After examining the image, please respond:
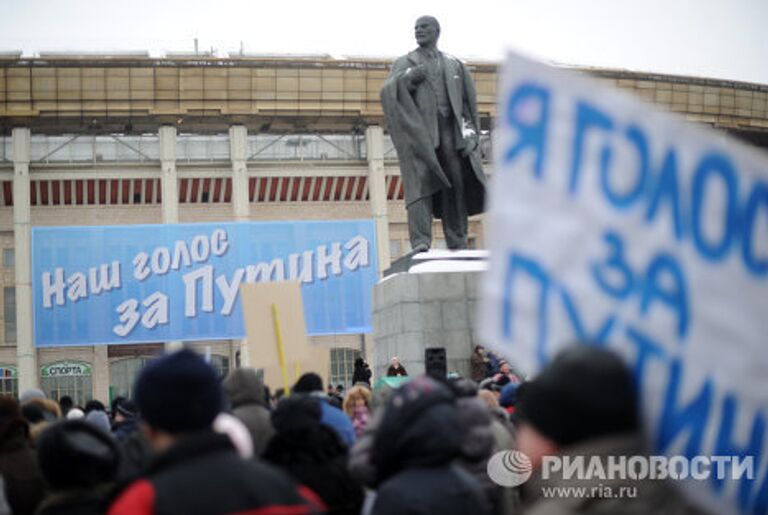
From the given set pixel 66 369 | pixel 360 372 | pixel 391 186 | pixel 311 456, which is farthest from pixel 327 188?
pixel 311 456

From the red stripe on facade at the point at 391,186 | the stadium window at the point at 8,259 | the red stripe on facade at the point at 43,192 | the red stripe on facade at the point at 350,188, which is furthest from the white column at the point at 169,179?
the red stripe on facade at the point at 391,186

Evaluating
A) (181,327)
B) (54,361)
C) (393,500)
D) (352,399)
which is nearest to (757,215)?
(393,500)

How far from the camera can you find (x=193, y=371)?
3.18 metres

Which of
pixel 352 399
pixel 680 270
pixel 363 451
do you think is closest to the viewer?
pixel 680 270

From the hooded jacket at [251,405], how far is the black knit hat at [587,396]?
3.45 metres

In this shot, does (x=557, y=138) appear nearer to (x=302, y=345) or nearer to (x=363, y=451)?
(x=363, y=451)

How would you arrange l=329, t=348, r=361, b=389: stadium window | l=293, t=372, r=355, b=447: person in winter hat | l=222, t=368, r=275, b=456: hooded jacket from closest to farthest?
1. l=222, t=368, r=275, b=456: hooded jacket
2. l=293, t=372, r=355, b=447: person in winter hat
3. l=329, t=348, r=361, b=389: stadium window

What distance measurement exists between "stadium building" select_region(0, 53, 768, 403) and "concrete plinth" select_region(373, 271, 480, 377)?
3026 centimetres

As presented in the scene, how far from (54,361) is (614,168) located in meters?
43.1

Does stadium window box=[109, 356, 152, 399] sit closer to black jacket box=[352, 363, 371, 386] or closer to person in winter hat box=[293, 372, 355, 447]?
black jacket box=[352, 363, 371, 386]

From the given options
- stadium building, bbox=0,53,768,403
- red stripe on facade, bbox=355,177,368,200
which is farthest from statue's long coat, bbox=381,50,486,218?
red stripe on facade, bbox=355,177,368,200

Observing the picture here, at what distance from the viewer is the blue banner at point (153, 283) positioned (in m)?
38.1

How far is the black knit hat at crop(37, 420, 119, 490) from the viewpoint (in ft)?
14.7

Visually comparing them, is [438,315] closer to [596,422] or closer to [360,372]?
[360,372]
